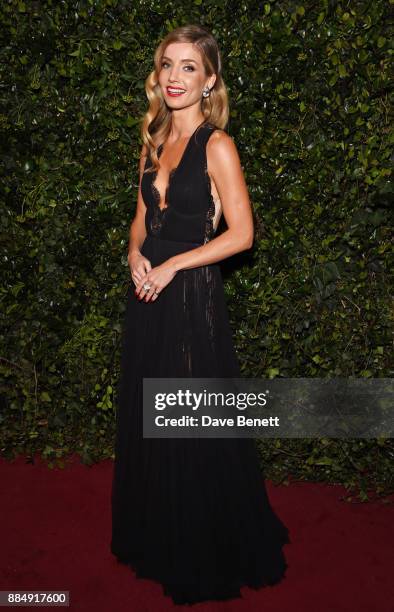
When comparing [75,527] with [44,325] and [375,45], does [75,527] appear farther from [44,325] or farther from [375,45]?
[375,45]

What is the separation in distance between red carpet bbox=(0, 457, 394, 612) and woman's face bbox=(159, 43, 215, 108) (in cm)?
247

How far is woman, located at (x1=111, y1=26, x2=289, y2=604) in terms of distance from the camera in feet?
9.61

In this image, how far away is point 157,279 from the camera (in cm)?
296

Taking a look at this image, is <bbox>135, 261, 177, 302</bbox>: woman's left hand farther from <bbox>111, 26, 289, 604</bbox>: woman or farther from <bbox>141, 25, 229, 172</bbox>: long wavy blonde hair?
<bbox>141, 25, 229, 172</bbox>: long wavy blonde hair

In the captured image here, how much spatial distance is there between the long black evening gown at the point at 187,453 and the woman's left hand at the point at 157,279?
0.33ft

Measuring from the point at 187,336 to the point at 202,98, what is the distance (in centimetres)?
117

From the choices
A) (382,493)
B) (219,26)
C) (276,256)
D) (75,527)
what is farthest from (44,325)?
(382,493)

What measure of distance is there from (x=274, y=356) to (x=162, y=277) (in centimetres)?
140

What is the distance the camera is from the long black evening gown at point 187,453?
3.04 metres

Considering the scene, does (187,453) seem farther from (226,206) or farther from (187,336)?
(226,206)
